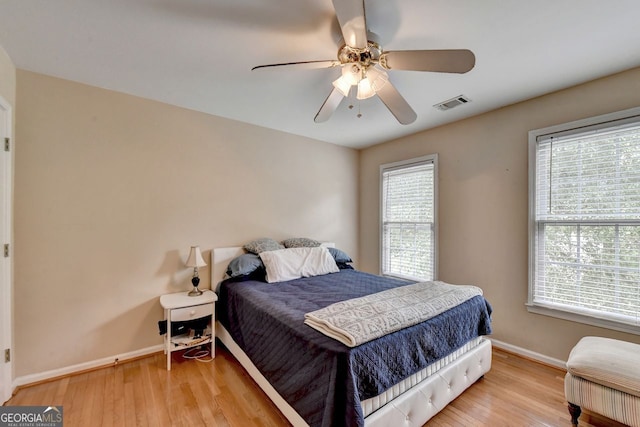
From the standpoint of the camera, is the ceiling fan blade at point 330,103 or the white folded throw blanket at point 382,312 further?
the ceiling fan blade at point 330,103

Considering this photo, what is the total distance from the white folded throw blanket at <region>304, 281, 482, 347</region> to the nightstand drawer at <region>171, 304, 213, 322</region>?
4.35 ft

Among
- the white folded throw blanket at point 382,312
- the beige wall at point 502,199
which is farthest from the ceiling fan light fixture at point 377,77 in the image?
the beige wall at point 502,199

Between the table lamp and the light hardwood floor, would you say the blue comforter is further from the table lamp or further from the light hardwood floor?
the table lamp

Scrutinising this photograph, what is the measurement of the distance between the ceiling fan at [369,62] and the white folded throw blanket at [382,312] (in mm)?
1384

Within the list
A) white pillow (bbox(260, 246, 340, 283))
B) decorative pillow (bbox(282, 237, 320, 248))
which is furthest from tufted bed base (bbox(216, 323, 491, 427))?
decorative pillow (bbox(282, 237, 320, 248))

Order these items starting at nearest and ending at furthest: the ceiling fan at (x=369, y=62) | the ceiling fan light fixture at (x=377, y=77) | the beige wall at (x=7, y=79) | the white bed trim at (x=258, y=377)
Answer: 1. the ceiling fan at (x=369, y=62)
2. the white bed trim at (x=258, y=377)
3. the ceiling fan light fixture at (x=377, y=77)
4. the beige wall at (x=7, y=79)

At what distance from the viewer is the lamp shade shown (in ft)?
8.63

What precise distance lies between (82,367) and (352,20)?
333cm

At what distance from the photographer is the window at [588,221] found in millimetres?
2086

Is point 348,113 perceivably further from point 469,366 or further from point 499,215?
point 469,366

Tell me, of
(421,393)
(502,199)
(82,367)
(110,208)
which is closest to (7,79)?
(110,208)

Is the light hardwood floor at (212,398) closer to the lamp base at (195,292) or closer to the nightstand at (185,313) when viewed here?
the nightstand at (185,313)

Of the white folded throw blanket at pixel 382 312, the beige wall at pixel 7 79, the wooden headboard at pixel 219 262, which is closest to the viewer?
the white folded throw blanket at pixel 382 312

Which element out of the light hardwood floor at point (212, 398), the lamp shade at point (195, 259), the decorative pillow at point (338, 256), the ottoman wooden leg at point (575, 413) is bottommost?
the light hardwood floor at point (212, 398)
